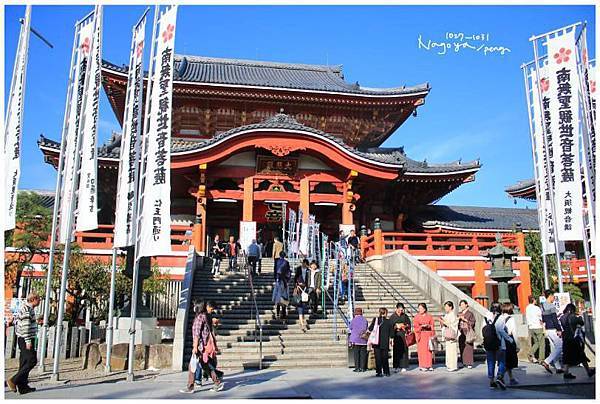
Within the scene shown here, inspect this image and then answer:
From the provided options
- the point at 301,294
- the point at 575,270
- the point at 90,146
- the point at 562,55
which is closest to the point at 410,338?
the point at 301,294

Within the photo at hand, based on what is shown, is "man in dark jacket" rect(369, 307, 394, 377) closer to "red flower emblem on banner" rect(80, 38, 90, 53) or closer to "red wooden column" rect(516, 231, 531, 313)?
"red flower emblem on banner" rect(80, 38, 90, 53)

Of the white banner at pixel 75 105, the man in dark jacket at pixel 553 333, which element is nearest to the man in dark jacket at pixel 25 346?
the white banner at pixel 75 105

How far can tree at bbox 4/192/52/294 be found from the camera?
13.8m

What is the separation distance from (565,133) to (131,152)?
30.0ft

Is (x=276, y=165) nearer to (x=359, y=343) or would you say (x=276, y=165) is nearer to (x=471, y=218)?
(x=471, y=218)

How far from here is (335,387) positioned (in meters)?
8.29

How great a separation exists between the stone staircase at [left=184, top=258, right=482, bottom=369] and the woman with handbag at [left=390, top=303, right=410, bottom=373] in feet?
3.54

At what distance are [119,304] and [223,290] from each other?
3.88 metres

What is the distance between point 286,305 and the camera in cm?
1276

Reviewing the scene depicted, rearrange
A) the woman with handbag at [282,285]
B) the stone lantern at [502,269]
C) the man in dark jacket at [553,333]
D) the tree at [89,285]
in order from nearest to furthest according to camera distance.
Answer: the man in dark jacket at [553,333] → the woman with handbag at [282,285] → the stone lantern at [502,269] → the tree at [89,285]

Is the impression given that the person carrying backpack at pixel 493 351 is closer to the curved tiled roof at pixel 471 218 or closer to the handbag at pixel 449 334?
the handbag at pixel 449 334

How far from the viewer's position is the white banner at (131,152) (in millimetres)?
10094

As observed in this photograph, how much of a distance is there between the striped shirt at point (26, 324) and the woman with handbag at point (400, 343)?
6.33 meters

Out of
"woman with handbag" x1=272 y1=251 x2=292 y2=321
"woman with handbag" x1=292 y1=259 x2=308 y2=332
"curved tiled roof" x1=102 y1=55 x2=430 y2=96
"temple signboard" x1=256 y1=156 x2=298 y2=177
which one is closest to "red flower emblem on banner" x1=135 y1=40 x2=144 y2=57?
"woman with handbag" x1=272 y1=251 x2=292 y2=321
